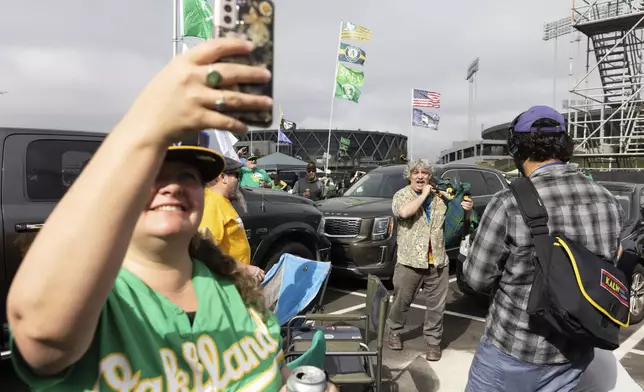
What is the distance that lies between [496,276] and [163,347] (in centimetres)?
154

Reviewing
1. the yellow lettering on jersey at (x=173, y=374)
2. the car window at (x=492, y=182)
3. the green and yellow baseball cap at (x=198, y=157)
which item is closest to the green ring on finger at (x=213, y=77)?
the green and yellow baseball cap at (x=198, y=157)

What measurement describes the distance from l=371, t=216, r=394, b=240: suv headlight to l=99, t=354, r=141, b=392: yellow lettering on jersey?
5229mm

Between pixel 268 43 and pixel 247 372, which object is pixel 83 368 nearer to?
pixel 247 372

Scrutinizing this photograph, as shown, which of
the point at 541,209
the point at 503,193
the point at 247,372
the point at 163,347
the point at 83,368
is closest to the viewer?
the point at 83,368

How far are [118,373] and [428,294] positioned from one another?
3.69 metres

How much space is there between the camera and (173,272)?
1.34 meters

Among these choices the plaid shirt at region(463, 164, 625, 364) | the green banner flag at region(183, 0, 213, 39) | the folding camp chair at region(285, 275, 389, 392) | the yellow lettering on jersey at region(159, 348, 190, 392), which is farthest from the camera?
the green banner flag at region(183, 0, 213, 39)

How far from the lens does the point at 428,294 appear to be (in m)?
4.38

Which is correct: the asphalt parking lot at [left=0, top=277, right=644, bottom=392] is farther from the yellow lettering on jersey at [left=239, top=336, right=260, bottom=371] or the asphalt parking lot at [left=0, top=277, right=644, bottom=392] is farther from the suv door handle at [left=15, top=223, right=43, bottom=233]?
the yellow lettering on jersey at [left=239, top=336, right=260, bottom=371]

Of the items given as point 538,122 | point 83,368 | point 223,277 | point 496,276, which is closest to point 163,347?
point 83,368

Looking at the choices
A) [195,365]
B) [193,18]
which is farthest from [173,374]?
[193,18]

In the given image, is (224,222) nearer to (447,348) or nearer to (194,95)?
(194,95)

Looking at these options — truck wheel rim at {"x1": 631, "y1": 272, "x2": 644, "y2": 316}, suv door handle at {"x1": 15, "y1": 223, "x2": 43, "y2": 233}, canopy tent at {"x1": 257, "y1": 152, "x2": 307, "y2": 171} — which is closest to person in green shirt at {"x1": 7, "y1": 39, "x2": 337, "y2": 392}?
suv door handle at {"x1": 15, "y1": 223, "x2": 43, "y2": 233}

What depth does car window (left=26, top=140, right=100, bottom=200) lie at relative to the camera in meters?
3.47
